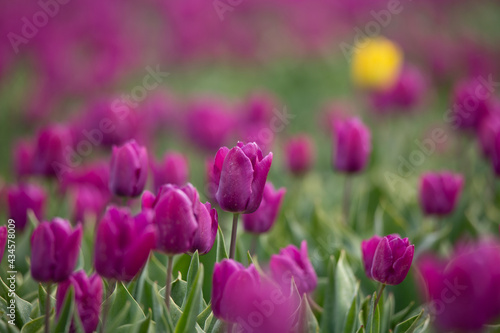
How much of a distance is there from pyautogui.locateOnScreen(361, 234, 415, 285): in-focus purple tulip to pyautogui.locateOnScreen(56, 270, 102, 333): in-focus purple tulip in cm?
53

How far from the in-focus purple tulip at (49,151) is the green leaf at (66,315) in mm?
916

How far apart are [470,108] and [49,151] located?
1.55 meters

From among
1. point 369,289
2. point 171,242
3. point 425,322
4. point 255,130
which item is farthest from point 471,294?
point 255,130

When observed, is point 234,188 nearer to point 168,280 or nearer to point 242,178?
point 242,178

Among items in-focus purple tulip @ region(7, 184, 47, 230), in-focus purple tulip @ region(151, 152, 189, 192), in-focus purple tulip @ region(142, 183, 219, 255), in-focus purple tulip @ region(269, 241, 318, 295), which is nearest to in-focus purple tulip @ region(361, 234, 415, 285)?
in-focus purple tulip @ region(269, 241, 318, 295)

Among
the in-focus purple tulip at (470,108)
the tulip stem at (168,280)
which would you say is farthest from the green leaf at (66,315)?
the in-focus purple tulip at (470,108)

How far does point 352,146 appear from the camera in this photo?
186cm

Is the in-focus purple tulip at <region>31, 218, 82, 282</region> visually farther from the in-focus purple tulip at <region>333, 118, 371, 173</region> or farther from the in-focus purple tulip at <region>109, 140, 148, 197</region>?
the in-focus purple tulip at <region>333, 118, 371, 173</region>

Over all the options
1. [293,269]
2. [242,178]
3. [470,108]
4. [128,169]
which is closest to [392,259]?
[293,269]

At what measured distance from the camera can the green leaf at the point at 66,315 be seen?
1053 millimetres

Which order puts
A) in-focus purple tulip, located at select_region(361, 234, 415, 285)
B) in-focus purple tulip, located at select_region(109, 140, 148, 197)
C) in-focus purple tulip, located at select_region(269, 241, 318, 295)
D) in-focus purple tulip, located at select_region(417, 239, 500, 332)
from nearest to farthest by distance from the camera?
in-focus purple tulip, located at select_region(417, 239, 500, 332), in-focus purple tulip, located at select_region(361, 234, 415, 285), in-focus purple tulip, located at select_region(269, 241, 318, 295), in-focus purple tulip, located at select_region(109, 140, 148, 197)

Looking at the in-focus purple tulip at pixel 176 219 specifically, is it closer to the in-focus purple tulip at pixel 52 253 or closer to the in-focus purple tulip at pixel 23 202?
the in-focus purple tulip at pixel 52 253

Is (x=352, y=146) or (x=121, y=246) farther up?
(x=121, y=246)

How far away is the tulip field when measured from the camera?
1056mm
